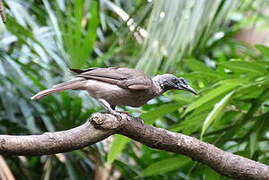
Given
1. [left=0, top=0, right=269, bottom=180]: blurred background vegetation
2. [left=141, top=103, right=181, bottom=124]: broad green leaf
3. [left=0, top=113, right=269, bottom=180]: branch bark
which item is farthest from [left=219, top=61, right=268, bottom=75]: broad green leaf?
[left=0, top=113, right=269, bottom=180]: branch bark

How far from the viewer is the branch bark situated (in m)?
1.66

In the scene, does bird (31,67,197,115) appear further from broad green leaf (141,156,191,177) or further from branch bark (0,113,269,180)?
broad green leaf (141,156,191,177)

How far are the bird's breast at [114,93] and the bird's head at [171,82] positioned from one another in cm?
18

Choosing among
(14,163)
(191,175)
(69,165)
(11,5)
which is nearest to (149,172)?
(191,175)

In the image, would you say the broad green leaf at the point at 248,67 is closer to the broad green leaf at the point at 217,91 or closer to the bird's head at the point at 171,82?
the broad green leaf at the point at 217,91

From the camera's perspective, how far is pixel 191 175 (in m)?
2.96

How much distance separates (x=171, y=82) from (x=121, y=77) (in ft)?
0.86

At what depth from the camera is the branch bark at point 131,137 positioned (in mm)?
1658

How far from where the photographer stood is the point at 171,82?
8.29 feet

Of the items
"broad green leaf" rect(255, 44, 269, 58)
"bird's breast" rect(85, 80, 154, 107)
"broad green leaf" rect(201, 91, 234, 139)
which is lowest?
"broad green leaf" rect(201, 91, 234, 139)

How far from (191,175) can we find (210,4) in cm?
94

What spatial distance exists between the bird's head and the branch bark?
51 cm

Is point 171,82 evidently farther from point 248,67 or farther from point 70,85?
point 70,85

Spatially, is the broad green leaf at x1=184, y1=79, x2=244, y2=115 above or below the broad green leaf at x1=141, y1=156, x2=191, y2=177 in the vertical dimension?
above
